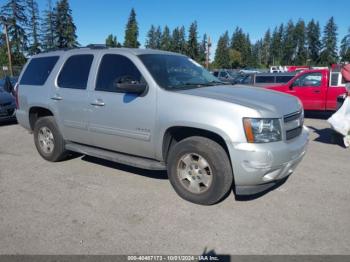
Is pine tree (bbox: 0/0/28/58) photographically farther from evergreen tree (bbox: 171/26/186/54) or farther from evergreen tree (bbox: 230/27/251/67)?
evergreen tree (bbox: 230/27/251/67)

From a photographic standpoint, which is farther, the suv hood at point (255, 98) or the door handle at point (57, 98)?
the door handle at point (57, 98)

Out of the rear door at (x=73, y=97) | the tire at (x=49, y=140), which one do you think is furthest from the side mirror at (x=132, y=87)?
the tire at (x=49, y=140)

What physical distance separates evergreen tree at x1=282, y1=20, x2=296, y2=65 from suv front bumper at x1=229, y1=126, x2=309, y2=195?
10731 cm

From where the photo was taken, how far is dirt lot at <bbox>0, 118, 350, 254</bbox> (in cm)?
312

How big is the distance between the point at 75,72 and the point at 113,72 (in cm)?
87

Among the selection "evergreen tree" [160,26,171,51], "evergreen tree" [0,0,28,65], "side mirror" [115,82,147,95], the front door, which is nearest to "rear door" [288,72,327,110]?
the front door

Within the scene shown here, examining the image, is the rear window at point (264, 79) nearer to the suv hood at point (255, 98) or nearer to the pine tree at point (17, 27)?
the suv hood at point (255, 98)

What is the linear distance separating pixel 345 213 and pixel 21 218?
381 centimetres

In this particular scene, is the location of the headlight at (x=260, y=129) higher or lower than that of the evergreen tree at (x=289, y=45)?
lower

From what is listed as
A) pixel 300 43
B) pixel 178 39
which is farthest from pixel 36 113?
pixel 300 43

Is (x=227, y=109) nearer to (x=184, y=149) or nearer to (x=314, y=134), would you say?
(x=184, y=149)

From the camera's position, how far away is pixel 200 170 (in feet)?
12.8

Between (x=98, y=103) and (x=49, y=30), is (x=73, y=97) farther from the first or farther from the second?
(x=49, y=30)

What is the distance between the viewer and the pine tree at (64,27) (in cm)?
6028
